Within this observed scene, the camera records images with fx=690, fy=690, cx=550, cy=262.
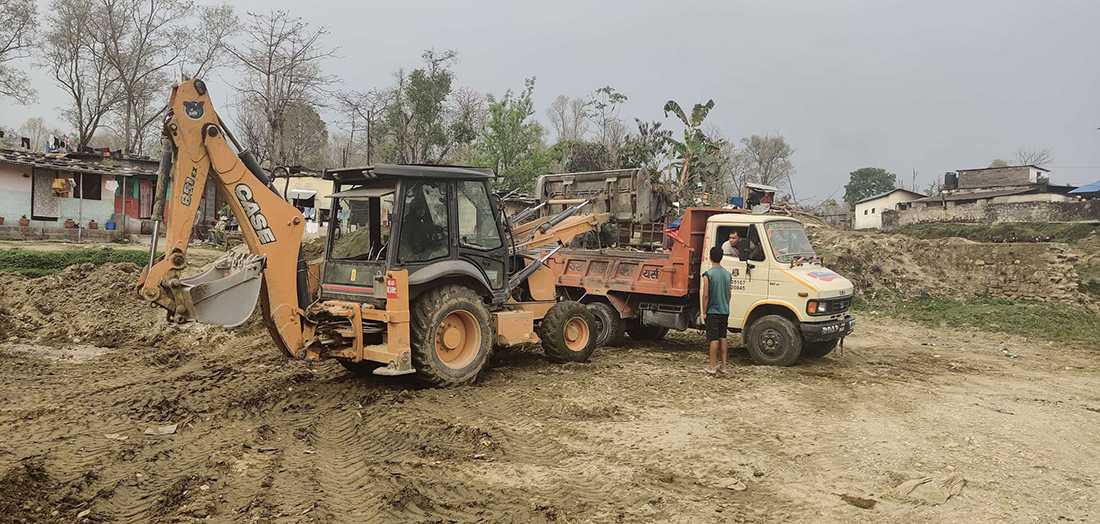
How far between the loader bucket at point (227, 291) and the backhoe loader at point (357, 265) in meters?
0.01

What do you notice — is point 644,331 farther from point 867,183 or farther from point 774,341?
point 867,183

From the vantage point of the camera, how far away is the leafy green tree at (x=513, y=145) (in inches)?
1168

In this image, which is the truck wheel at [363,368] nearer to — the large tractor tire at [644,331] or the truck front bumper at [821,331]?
the large tractor tire at [644,331]

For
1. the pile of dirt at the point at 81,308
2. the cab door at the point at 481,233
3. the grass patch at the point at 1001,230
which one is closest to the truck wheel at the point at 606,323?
the cab door at the point at 481,233

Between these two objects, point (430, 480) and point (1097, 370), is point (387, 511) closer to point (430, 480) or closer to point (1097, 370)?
point (430, 480)

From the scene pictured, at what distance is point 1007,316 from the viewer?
47.7ft

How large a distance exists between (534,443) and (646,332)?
6024 millimetres

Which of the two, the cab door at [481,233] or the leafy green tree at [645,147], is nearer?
the cab door at [481,233]

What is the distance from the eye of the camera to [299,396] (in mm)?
7086

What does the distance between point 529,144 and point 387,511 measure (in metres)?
27.1

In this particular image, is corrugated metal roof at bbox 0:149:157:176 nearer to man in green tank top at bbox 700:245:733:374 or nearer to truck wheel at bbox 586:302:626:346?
truck wheel at bbox 586:302:626:346

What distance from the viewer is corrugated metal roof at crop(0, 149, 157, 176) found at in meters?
20.5

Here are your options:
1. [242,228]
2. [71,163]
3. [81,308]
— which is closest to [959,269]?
[242,228]

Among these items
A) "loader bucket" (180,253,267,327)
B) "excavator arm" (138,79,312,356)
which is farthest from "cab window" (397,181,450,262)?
"loader bucket" (180,253,267,327)
